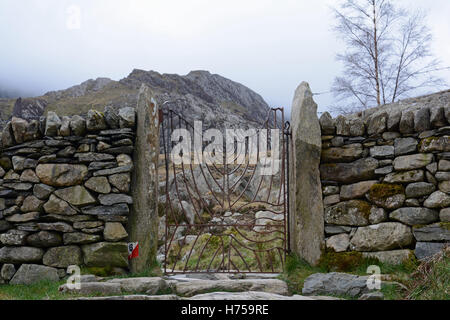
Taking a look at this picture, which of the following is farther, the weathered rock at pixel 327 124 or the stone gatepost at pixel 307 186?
the weathered rock at pixel 327 124

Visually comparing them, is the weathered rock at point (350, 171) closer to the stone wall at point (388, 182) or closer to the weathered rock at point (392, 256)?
the stone wall at point (388, 182)

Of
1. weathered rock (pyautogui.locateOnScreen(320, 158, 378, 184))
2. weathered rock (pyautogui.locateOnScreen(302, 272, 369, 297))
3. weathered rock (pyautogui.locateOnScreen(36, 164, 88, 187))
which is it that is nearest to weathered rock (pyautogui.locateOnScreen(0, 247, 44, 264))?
weathered rock (pyautogui.locateOnScreen(36, 164, 88, 187))

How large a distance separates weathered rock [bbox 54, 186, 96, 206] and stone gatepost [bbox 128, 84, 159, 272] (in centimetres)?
54

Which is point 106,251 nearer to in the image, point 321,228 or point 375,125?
point 321,228

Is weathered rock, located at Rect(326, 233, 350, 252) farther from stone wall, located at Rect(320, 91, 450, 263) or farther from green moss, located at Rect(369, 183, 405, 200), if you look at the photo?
green moss, located at Rect(369, 183, 405, 200)

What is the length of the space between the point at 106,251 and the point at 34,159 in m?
1.54

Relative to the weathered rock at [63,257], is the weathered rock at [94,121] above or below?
above

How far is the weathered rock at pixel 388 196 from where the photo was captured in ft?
14.1

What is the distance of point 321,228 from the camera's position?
4.48 meters

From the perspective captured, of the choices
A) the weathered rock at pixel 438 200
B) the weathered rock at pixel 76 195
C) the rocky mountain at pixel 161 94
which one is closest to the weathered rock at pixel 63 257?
the weathered rock at pixel 76 195

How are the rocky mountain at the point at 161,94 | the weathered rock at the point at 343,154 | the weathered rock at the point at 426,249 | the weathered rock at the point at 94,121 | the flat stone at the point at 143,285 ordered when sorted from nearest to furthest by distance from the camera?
1. the flat stone at the point at 143,285
2. the weathered rock at the point at 426,249
3. the weathered rock at the point at 94,121
4. the weathered rock at the point at 343,154
5. the rocky mountain at the point at 161,94

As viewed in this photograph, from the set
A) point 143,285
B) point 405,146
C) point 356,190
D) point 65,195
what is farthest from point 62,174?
point 405,146

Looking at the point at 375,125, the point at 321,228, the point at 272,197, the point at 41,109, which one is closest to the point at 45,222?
the point at 321,228

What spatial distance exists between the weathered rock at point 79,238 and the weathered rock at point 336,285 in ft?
8.42
